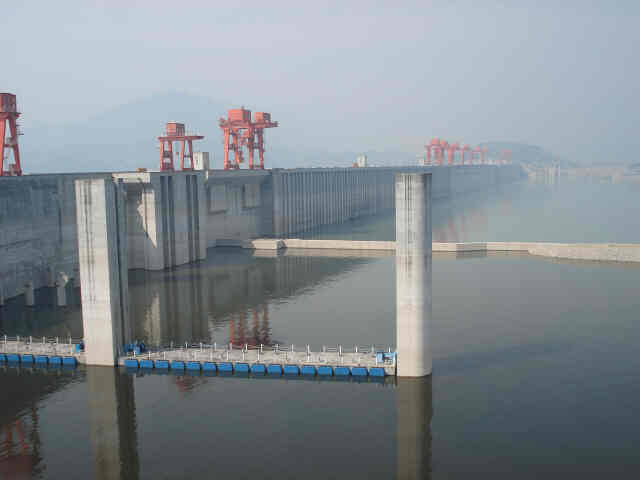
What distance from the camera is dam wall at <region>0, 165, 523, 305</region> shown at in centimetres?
5600

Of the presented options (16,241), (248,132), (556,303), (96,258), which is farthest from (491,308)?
(248,132)

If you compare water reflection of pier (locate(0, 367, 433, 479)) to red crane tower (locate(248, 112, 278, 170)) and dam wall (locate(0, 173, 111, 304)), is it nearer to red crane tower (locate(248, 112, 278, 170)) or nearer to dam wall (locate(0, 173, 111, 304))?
dam wall (locate(0, 173, 111, 304))

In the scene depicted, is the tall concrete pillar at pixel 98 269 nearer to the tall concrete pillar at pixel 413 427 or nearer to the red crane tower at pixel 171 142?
the tall concrete pillar at pixel 413 427

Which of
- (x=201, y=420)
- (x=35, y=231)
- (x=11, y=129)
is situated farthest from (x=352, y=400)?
(x=11, y=129)

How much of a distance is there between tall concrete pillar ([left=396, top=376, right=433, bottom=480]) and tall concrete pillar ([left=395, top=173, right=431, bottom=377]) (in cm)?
143

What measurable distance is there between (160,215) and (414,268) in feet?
143

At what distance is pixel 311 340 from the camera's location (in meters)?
41.7

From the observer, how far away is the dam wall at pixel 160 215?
5600cm

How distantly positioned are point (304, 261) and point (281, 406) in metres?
45.8

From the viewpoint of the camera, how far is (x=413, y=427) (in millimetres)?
28547

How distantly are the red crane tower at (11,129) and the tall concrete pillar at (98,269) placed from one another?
98.7ft

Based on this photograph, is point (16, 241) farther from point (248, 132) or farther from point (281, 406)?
point (248, 132)

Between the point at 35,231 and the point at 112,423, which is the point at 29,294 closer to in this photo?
the point at 35,231

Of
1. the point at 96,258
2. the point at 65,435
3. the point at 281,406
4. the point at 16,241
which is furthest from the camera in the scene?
the point at 16,241
